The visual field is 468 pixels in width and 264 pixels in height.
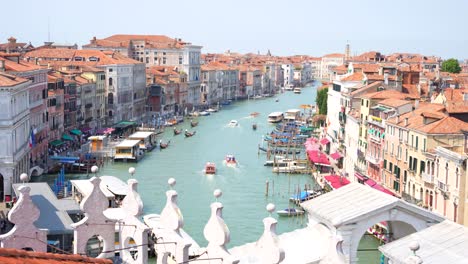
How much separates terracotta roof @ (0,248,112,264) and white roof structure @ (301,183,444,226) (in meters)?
2.91

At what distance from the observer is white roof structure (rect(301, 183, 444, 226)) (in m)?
5.07

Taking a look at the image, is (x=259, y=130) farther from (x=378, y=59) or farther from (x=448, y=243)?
(x=448, y=243)

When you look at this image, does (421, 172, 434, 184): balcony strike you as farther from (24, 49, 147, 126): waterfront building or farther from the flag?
(24, 49, 147, 126): waterfront building

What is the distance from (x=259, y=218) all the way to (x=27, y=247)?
10.5 meters

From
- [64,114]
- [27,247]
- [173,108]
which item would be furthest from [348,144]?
[173,108]

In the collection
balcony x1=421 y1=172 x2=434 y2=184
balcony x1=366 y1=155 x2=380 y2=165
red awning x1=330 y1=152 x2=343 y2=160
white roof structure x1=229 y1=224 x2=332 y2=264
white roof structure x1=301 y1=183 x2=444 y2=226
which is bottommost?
red awning x1=330 y1=152 x2=343 y2=160

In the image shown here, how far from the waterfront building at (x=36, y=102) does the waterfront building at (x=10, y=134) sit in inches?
48.9

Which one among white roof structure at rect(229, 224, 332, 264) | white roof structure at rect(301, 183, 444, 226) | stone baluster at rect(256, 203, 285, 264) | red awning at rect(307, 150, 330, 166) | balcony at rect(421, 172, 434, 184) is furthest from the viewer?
red awning at rect(307, 150, 330, 166)

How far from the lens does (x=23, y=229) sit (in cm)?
312

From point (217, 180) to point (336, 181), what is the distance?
2.96 m

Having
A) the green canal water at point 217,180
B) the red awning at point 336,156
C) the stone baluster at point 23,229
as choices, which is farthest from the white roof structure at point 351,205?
the red awning at point 336,156

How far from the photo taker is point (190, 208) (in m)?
14.3

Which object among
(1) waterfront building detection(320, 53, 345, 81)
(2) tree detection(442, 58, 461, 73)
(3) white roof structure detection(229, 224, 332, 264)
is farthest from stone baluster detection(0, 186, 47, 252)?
(1) waterfront building detection(320, 53, 345, 81)

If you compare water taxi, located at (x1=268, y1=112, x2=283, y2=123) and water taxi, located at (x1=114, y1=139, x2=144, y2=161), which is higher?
water taxi, located at (x1=114, y1=139, x2=144, y2=161)
